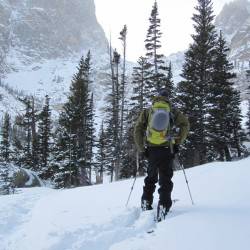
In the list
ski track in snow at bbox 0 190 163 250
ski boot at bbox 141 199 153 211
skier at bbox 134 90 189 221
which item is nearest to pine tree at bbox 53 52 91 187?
ski track in snow at bbox 0 190 163 250

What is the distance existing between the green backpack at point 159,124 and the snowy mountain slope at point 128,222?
1.24 metres

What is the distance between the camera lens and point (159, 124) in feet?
22.8

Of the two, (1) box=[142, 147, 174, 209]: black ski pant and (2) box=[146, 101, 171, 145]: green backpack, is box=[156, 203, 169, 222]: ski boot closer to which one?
(1) box=[142, 147, 174, 209]: black ski pant

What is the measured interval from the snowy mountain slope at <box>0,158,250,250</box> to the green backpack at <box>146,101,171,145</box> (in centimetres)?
124

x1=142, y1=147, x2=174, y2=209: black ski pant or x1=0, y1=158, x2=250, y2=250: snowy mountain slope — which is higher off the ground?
x1=142, y1=147, x2=174, y2=209: black ski pant

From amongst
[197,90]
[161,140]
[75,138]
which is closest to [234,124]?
[197,90]

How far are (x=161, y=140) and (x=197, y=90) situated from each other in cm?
2190

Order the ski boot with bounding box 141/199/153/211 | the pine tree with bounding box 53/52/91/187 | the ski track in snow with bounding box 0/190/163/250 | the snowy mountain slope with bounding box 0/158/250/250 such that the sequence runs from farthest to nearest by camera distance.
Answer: the pine tree with bounding box 53/52/91/187, the ski boot with bounding box 141/199/153/211, the ski track in snow with bounding box 0/190/163/250, the snowy mountain slope with bounding box 0/158/250/250

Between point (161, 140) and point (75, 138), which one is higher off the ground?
point (75, 138)

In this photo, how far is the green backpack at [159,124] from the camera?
6965 mm

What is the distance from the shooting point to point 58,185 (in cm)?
3014

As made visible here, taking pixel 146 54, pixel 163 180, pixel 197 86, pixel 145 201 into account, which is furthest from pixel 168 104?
pixel 146 54

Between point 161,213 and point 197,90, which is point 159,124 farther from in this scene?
point 197,90

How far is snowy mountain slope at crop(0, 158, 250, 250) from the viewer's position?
538cm
